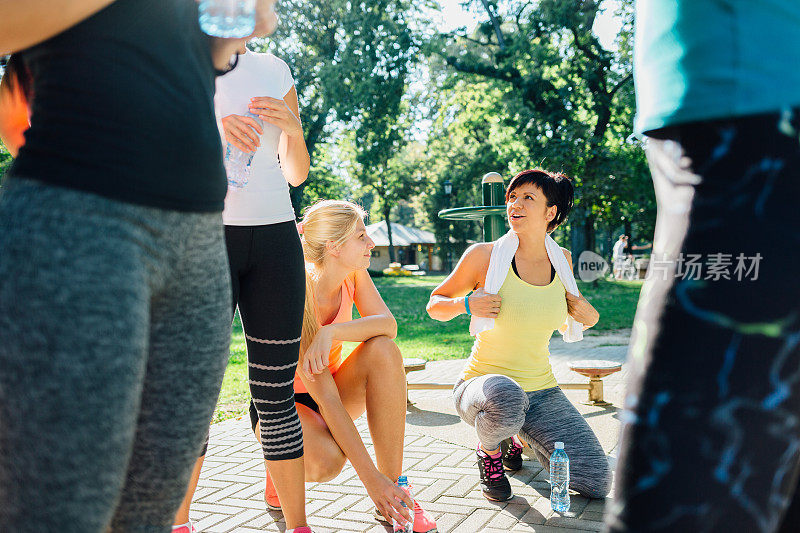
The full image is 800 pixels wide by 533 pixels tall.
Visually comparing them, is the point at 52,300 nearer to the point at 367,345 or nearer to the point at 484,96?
the point at 367,345

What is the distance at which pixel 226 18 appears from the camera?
1.20 metres

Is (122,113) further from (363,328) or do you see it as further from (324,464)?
(324,464)

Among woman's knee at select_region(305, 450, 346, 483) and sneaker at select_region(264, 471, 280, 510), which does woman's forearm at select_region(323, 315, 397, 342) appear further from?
sneaker at select_region(264, 471, 280, 510)

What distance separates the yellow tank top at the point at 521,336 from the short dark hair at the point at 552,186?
51cm

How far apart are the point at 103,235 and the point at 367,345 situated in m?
2.35

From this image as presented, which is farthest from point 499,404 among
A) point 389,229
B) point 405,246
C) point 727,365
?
point 405,246

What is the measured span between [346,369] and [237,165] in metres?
1.26

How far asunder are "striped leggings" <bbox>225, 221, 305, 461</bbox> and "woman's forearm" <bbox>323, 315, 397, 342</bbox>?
518mm

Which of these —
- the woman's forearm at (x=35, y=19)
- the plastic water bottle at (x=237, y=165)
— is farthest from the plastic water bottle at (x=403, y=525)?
the woman's forearm at (x=35, y=19)

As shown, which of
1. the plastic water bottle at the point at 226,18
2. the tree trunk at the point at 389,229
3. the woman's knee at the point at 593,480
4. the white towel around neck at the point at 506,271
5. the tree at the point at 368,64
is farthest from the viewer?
the tree trunk at the point at 389,229

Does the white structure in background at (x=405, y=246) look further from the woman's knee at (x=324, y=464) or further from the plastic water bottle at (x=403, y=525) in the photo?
the plastic water bottle at (x=403, y=525)

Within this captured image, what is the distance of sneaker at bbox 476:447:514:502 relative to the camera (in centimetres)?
337

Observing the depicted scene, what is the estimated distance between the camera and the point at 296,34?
25656mm

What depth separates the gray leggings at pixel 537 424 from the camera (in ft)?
11.0
